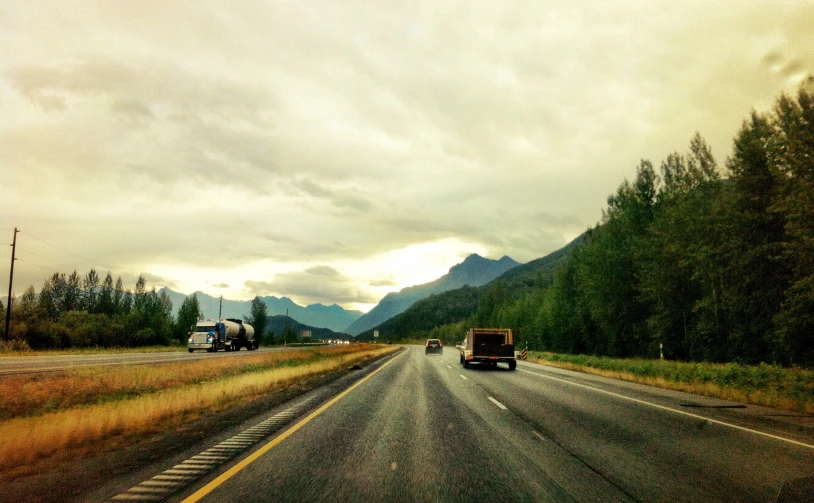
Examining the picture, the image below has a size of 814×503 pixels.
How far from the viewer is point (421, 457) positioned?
6371 mm

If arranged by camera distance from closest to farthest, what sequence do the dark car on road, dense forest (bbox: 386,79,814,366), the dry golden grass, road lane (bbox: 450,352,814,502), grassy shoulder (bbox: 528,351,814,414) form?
road lane (bbox: 450,352,814,502), the dry golden grass, grassy shoulder (bbox: 528,351,814,414), dense forest (bbox: 386,79,814,366), the dark car on road

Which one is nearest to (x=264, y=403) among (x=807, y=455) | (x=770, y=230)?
(x=807, y=455)

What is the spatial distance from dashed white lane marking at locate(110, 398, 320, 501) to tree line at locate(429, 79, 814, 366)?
90.2 ft

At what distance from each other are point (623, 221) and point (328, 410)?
4436cm

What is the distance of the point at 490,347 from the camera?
27781 mm

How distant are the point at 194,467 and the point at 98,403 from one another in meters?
8.73

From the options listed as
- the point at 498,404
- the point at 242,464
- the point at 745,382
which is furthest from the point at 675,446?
the point at 745,382

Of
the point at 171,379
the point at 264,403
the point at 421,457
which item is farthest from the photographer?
the point at 171,379

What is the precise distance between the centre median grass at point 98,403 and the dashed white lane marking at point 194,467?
2.20 m

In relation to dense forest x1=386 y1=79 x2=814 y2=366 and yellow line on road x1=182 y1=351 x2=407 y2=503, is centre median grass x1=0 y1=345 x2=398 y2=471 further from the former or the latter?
dense forest x1=386 y1=79 x2=814 y2=366

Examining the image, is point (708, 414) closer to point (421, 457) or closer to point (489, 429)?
point (489, 429)

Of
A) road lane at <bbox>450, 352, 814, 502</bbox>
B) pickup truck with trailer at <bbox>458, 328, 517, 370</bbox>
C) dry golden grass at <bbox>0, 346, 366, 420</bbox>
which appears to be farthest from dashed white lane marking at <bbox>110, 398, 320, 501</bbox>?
pickup truck with trailer at <bbox>458, 328, 517, 370</bbox>

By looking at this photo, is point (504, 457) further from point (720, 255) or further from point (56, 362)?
point (720, 255)

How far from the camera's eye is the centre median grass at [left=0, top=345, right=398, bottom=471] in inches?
289
